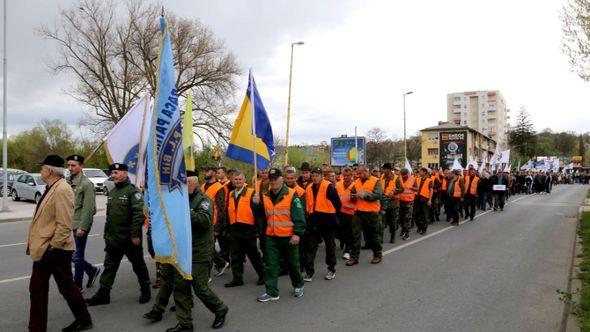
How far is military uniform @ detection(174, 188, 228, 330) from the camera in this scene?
4.78m

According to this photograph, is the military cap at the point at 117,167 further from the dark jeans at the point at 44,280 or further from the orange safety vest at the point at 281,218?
the orange safety vest at the point at 281,218

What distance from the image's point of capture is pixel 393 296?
6.28 metres

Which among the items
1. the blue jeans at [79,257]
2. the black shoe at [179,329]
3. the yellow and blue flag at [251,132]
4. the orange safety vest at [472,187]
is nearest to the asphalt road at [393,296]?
the black shoe at [179,329]

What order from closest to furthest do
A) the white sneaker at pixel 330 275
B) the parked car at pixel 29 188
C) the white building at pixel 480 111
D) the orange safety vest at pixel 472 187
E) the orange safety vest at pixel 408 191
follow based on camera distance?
the white sneaker at pixel 330 275 → the orange safety vest at pixel 408 191 → the orange safety vest at pixel 472 187 → the parked car at pixel 29 188 → the white building at pixel 480 111

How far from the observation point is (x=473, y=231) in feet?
42.4

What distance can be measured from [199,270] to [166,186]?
1015 millimetres

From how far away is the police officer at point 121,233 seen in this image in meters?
5.86

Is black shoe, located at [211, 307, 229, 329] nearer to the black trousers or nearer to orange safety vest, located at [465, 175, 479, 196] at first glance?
the black trousers

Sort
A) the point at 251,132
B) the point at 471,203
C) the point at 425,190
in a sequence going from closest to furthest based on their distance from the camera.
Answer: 1. the point at 251,132
2. the point at 425,190
3. the point at 471,203

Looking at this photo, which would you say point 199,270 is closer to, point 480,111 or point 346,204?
point 346,204

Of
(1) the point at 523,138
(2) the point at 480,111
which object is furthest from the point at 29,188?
(2) the point at 480,111

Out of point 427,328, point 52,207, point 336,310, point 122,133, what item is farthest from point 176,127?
point 427,328

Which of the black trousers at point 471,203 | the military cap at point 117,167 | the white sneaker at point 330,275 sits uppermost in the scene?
the military cap at point 117,167

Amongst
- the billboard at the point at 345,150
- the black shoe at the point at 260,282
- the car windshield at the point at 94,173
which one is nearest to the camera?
the black shoe at the point at 260,282
